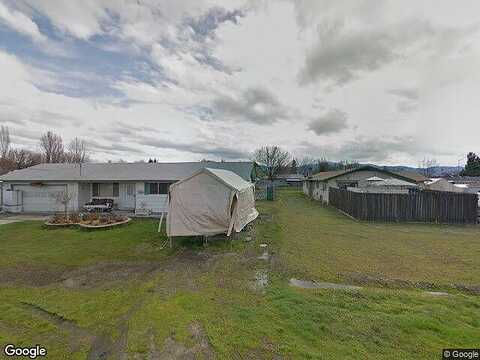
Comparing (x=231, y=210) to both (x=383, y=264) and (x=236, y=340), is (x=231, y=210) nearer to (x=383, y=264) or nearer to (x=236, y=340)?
(x=383, y=264)

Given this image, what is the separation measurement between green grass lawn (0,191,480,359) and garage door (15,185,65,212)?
1026 cm

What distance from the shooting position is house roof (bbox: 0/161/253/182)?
758 inches

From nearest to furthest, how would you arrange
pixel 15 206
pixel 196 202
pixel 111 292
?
pixel 111 292 < pixel 196 202 < pixel 15 206

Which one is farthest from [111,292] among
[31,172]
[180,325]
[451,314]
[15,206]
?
[31,172]

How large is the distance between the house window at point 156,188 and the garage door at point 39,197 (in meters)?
7.06

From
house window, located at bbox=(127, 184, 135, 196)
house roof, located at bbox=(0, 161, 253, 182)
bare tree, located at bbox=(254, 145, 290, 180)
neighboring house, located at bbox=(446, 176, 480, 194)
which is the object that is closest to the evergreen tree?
neighboring house, located at bbox=(446, 176, 480, 194)

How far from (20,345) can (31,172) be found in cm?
2269

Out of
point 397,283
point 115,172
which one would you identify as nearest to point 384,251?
point 397,283

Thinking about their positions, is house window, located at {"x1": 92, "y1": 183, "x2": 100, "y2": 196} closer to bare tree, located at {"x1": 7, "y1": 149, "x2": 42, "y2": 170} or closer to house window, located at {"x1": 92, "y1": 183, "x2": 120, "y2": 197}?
house window, located at {"x1": 92, "y1": 183, "x2": 120, "y2": 197}

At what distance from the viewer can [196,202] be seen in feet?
34.0

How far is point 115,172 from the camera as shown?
2098 centimetres

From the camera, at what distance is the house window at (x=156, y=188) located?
1908 centimetres

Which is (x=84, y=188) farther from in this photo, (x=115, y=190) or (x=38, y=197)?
(x=38, y=197)

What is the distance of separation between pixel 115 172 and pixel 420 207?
76.7 feet
